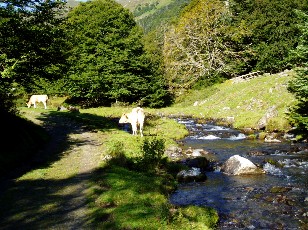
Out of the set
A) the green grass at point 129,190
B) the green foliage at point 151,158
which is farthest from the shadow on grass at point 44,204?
the green foliage at point 151,158

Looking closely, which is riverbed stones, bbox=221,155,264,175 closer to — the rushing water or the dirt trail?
the rushing water

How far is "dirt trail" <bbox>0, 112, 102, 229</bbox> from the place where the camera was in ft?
36.3

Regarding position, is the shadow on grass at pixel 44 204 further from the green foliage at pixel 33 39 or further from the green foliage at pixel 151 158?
the green foliage at pixel 33 39

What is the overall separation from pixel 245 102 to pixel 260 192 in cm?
2890

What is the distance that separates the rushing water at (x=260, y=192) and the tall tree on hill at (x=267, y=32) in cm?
2963

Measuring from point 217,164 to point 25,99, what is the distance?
135 feet

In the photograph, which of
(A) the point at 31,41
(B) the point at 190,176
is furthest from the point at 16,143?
(B) the point at 190,176

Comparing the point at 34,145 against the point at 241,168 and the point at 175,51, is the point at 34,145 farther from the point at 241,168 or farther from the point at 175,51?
the point at 175,51

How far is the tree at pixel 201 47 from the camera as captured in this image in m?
61.6

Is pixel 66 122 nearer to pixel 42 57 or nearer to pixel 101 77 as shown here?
pixel 42 57

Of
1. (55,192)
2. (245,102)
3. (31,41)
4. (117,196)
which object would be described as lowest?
(117,196)

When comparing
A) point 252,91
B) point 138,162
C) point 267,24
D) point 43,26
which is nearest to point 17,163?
point 138,162

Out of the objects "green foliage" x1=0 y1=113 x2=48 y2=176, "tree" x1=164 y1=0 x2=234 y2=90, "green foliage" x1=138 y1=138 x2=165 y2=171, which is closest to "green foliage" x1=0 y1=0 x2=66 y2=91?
"green foliage" x1=0 y1=113 x2=48 y2=176

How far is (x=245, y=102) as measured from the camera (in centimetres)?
→ 4334
